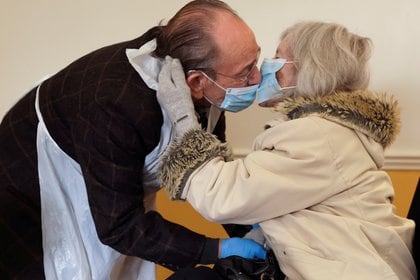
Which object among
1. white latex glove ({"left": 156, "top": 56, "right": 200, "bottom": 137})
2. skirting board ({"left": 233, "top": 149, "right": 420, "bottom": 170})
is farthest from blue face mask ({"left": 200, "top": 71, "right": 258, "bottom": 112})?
skirting board ({"left": 233, "top": 149, "right": 420, "bottom": 170})

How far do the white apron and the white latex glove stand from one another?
275 millimetres

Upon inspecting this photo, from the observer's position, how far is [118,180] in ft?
3.41

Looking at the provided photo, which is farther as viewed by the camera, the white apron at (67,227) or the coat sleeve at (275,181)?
the white apron at (67,227)

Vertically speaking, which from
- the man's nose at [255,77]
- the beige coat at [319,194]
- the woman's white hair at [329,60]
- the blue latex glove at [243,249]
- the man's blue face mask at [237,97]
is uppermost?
the woman's white hair at [329,60]

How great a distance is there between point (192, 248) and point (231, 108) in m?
0.32

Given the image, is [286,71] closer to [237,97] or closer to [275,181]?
[237,97]

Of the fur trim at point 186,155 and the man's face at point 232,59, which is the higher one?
the man's face at point 232,59

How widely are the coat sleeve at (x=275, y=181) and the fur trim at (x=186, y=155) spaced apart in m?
0.03

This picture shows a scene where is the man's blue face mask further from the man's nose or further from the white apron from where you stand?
the white apron

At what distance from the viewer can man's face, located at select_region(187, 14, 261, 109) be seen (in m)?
1.09

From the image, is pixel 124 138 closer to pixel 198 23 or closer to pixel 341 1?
pixel 198 23

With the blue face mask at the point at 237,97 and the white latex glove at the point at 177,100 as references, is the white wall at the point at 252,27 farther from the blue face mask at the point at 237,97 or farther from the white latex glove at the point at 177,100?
the white latex glove at the point at 177,100

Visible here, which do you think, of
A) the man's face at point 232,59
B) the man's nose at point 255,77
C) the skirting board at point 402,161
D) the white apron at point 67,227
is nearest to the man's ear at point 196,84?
the man's face at point 232,59

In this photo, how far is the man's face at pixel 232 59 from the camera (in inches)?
42.9
